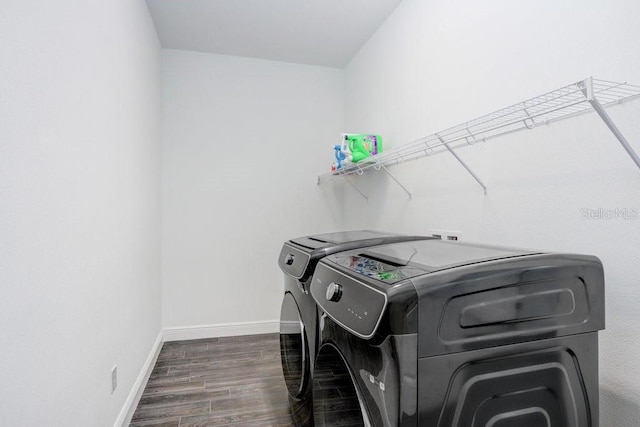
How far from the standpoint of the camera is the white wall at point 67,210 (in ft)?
2.81

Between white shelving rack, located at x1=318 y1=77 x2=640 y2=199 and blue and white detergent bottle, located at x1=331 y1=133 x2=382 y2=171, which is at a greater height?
blue and white detergent bottle, located at x1=331 y1=133 x2=382 y2=171

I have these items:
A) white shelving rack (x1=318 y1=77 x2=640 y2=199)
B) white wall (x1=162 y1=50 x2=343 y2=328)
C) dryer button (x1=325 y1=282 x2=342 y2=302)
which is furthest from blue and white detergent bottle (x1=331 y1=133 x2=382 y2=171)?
dryer button (x1=325 y1=282 x2=342 y2=302)

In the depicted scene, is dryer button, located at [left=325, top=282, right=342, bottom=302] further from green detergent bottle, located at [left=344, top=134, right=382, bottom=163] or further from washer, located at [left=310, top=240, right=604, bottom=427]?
green detergent bottle, located at [left=344, top=134, right=382, bottom=163]

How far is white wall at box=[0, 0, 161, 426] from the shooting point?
86 centimetres

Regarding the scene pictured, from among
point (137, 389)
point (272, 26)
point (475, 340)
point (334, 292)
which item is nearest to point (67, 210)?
point (334, 292)

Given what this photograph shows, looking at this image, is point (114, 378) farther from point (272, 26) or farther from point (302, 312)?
point (272, 26)

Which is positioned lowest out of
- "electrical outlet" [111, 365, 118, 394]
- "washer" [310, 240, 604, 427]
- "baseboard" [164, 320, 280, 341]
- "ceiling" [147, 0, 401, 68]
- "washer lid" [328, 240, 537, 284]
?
"baseboard" [164, 320, 280, 341]

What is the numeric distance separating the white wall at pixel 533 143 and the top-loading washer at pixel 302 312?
42cm

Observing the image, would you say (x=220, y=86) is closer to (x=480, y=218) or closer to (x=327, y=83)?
(x=327, y=83)

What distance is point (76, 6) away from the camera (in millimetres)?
1234

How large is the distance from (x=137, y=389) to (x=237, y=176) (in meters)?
1.84

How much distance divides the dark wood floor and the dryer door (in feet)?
0.88

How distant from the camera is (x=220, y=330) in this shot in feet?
10.5

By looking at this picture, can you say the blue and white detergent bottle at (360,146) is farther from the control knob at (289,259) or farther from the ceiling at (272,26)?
the control knob at (289,259)
